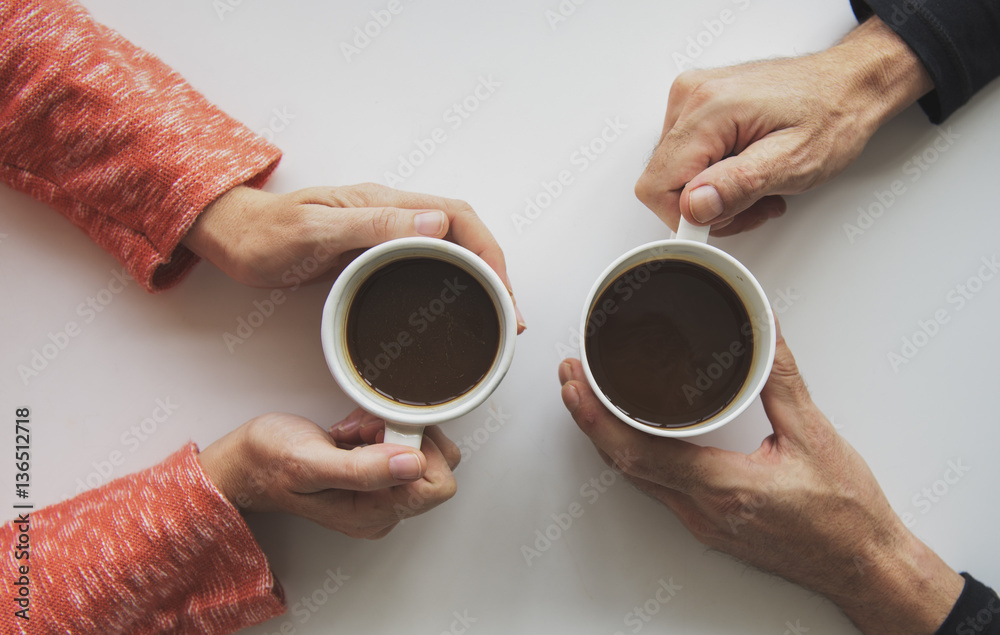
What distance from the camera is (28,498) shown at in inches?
46.3

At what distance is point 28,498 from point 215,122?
2.83ft

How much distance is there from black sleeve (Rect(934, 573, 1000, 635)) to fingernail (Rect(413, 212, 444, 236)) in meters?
1.21

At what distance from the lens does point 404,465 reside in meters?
0.82

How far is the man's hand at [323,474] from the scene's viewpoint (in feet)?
3.01

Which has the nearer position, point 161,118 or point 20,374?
point 161,118

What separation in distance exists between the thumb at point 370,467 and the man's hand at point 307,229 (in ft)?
0.96

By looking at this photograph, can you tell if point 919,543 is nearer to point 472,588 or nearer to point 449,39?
point 472,588

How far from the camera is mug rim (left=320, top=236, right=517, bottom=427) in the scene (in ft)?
2.67

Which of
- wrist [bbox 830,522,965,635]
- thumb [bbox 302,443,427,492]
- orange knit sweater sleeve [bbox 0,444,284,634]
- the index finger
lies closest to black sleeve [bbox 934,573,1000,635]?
wrist [bbox 830,522,965,635]

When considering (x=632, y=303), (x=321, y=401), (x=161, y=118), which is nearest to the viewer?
(x=632, y=303)

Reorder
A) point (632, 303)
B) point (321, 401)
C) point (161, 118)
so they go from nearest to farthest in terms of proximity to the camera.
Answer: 1. point (632, 303)
2. point (161, 118)
3. point (321, 401)

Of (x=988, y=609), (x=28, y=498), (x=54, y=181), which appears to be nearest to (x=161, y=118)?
(x=54, y=181)

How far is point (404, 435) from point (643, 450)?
1.29 feet

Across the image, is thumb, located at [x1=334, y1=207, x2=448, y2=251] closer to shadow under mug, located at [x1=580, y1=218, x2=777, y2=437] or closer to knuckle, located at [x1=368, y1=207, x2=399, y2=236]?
knuckle, located at [x1=368, y1=207, x2=399, y2=236]
